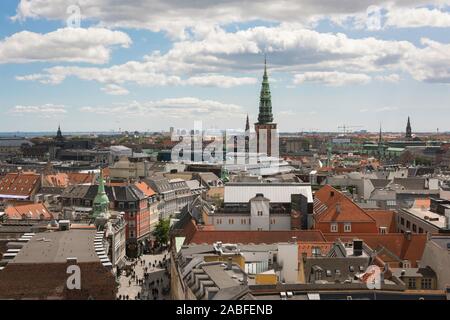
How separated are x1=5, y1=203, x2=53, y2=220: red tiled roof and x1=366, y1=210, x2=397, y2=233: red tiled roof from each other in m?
24.3

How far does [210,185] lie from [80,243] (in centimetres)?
5965

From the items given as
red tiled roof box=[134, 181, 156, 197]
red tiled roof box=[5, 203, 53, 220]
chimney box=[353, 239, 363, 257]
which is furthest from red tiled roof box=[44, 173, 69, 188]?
chimney box=[353, 239, 363, 257]

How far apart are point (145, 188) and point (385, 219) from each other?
96.4 ft

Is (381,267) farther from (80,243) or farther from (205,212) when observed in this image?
(205,212)

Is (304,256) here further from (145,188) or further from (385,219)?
(145,188)

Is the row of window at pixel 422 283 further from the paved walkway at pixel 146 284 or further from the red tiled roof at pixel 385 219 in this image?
the red tiled roof at pixel 385 219

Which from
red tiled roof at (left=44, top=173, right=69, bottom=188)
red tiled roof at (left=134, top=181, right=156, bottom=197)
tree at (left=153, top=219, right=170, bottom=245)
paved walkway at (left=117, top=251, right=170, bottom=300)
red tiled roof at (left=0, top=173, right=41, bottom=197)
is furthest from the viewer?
red tiled roof at (left=44, top=173, right=69, bottom=188)

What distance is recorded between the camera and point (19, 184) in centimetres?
7706

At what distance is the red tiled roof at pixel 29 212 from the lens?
51588 mm

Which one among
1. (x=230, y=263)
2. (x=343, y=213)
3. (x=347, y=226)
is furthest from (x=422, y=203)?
(x=230, y=263)

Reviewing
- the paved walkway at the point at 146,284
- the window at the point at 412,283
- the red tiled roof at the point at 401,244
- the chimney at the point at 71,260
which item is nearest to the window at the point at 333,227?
the red tiled roof at the point at 401,244

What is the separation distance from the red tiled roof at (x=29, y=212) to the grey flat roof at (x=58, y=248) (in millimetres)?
17126

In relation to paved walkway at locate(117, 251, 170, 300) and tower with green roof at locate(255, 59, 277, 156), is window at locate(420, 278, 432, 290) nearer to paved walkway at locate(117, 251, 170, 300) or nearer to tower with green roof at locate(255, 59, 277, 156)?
paved walkway at locate(117, 251, 170, 300)

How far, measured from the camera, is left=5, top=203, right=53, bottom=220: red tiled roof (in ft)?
169
